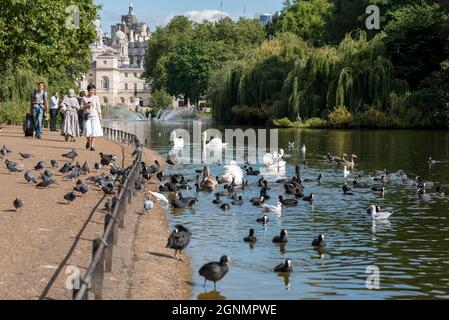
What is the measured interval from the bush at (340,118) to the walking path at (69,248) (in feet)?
131

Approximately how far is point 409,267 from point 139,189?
10.0 meters

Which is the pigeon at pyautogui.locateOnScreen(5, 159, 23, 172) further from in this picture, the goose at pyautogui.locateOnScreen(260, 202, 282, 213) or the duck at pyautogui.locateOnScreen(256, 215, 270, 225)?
the duck at pyautogui.locateOnScreen(256, 215, 270, 225)

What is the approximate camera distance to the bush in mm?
59781

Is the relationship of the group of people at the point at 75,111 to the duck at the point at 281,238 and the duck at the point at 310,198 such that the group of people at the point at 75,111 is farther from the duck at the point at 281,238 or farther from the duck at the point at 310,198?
the duck at the point at 281,238

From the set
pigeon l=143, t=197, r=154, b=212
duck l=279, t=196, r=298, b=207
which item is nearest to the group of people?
duck l=279, t=196, r=298, b=207

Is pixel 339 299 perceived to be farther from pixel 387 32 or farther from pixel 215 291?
pixel 387 32

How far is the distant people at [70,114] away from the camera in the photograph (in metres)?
31.6

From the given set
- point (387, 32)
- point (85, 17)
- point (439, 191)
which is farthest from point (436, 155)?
point (387, 32)

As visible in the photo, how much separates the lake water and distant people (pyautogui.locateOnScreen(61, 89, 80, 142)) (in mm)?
5779

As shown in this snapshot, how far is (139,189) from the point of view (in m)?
22.3

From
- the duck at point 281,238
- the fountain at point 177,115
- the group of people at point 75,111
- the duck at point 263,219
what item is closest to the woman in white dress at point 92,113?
the group of people at point 75,111

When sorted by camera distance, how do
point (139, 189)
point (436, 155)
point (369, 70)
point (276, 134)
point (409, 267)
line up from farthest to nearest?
point (369, 70) → point (276, 134) → point (436, 155) → point (139, 189) → point (409, 267)

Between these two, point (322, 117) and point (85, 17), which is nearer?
point (85, 17)

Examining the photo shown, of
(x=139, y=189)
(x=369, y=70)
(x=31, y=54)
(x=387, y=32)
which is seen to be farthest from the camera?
(x=387, y=32)
